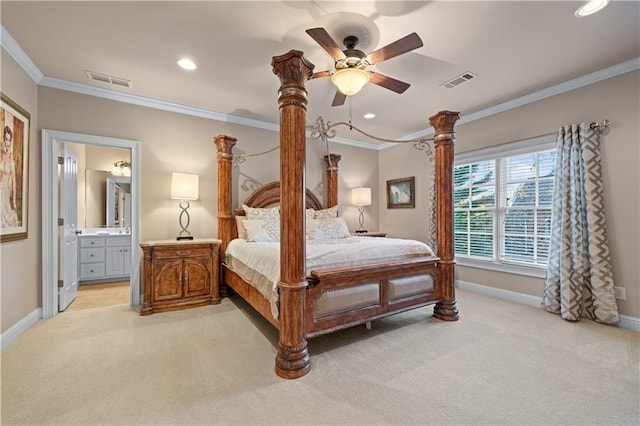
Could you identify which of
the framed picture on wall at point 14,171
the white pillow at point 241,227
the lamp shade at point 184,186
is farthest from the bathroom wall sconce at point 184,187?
the framed picture on wall at point 14,171

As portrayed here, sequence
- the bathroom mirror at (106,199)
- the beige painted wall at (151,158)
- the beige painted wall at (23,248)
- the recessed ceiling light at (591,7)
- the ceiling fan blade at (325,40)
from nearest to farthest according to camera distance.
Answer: the ceiling fan blade at (325,40)
the recessed ceiling light at (591,7)
the beige painted wall at (23,248)
the beige painted wall at (151,158)
the bathroom mirror at (106,199)

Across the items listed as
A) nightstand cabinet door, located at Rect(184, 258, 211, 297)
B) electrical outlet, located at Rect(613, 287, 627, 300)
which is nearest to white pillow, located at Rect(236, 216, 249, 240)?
nightstand cabinet door, located at Rect(184, 258, 211, 297)

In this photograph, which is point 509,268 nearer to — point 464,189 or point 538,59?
point 464,189

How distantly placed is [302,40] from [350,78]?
60cm

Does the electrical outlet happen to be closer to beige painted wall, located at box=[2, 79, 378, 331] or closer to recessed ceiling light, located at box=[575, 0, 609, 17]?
recessed ceiling light, located at box=[575, 0, 609, 17]

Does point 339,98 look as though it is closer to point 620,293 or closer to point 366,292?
point 366,292

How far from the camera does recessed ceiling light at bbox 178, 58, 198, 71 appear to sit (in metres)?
2.73

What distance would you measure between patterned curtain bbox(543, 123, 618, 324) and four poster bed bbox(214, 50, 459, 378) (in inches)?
49.3

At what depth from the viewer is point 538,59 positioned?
272 centimetres

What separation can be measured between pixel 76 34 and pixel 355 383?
140 inches

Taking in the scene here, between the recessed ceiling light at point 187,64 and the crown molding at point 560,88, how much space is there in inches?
149

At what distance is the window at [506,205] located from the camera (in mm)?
3504

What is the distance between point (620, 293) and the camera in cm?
285

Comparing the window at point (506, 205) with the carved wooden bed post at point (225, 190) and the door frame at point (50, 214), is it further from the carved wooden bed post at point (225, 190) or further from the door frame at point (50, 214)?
A: the door frame at point (50, 214)
